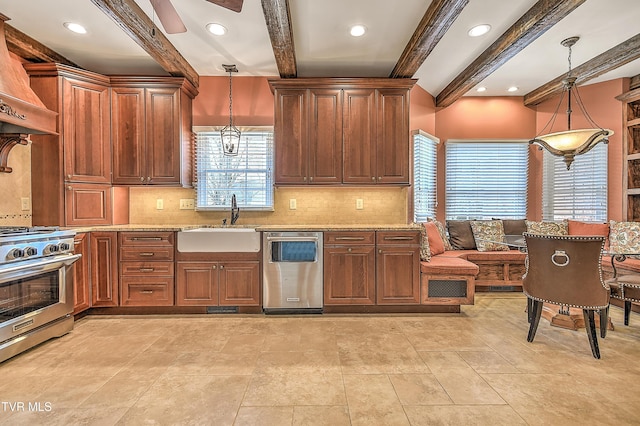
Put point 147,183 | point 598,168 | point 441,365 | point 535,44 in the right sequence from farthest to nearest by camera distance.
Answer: point 598,168
point 147,183
point 535,44
point 441,365

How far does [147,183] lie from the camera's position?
345 cm

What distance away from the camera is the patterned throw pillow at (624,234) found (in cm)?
361

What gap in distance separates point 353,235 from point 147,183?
228 cm

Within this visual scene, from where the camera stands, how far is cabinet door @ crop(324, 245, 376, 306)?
3227mm

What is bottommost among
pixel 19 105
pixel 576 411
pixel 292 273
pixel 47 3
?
pixel 576 411

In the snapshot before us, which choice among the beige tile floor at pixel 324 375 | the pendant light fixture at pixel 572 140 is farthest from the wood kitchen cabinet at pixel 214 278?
the pendant light fixture at pixel 572 140

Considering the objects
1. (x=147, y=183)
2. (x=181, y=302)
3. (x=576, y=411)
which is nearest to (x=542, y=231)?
(x=576, y=411)

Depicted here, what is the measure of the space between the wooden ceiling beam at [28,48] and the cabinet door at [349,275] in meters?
3.32

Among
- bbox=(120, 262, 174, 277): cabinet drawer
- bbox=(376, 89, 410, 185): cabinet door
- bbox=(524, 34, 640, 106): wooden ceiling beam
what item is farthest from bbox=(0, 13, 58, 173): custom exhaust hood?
bbox=(524, 34, 640, 106): wooden ceiling beam

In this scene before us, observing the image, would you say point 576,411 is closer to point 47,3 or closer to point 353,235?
point 353,235

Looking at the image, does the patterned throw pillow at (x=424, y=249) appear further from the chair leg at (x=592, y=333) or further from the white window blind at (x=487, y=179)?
the white window blind at (x=487, y=179)

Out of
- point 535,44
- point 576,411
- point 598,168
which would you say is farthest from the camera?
point 598,168

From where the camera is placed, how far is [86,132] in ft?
10.7

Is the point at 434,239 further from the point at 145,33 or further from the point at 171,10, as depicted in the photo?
the point at 145,33
